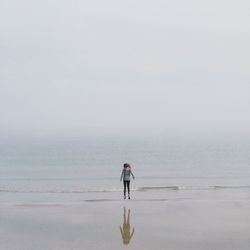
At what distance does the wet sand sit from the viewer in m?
15.9

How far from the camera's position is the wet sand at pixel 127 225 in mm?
15859

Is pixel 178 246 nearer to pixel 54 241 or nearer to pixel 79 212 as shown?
pixel 54 241

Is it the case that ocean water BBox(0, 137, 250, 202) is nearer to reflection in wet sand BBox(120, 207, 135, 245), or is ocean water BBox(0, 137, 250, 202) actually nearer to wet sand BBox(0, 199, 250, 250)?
wet sand BBox(0, 199, 250, 250)

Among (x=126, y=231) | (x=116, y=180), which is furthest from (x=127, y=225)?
(x=116, y=180)

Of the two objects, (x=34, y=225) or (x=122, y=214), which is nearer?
(x=34, y=225)

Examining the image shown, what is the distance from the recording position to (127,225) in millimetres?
19016

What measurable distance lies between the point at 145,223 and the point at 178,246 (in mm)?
3880

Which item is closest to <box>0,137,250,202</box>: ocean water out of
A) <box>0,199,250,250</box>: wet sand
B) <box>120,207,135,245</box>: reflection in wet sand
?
<box>0,199,250,250</box>: wet sand

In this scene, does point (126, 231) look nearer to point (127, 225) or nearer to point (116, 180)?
point (127, 225)

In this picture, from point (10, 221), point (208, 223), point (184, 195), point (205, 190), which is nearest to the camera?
point (208, 223)

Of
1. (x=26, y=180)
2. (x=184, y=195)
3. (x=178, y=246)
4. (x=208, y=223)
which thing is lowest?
(x=178, y=246)

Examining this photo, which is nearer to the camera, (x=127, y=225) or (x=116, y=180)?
(x=127, y=225)

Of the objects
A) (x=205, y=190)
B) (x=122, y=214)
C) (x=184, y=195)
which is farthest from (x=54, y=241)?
(x=205, y=190)

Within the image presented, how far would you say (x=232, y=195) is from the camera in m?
33.3
